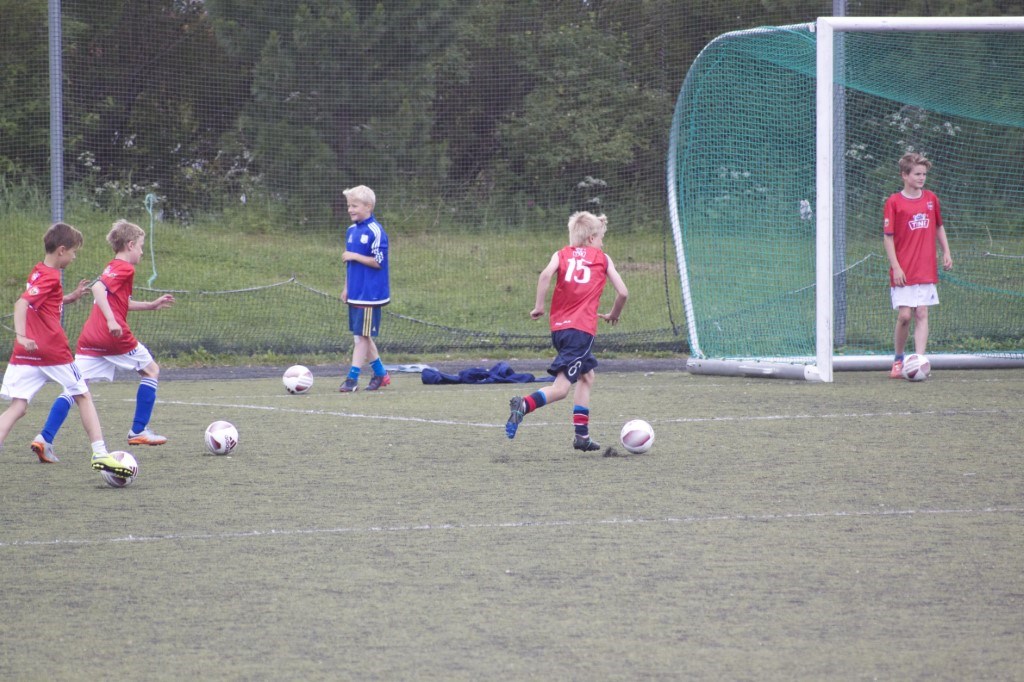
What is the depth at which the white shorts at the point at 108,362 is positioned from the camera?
300 inches

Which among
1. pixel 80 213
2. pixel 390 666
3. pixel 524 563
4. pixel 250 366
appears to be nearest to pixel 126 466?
pixel 524 563

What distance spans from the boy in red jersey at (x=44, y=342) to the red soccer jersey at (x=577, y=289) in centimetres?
258

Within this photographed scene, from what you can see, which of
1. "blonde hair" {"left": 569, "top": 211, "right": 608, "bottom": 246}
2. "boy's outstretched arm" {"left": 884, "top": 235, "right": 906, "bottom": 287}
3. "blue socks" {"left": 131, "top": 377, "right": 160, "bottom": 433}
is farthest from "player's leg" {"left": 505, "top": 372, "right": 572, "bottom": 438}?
"boy's outstretched arm" {"left": 884, "top": 235, "right": 906, "bottom": 287}

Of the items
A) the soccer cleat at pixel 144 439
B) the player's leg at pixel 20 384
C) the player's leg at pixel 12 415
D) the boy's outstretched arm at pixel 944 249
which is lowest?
the soccer cleat at pixel 144 439

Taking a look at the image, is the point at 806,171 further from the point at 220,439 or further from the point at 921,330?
the point at 220,439

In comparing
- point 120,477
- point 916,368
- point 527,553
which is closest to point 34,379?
point 120,477

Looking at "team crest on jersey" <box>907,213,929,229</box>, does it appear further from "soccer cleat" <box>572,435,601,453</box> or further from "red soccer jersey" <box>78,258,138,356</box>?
"red soccer jersey" <box>78,258,138,356</box>

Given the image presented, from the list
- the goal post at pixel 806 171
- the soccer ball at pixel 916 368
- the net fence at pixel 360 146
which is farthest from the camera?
the net fence at pixel 360 146

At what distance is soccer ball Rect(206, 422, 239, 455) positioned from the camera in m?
7.23

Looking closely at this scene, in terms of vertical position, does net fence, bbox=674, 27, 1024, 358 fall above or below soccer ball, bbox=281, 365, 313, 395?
above

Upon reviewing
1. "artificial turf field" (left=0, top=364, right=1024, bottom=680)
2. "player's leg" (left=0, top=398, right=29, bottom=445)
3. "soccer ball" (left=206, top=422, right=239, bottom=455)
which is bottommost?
"artificial turf field" (left=0, top=364, right=1024, bottom=680)

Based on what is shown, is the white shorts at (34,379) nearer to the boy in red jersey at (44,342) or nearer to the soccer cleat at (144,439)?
the boy in red jersey at (44,342)

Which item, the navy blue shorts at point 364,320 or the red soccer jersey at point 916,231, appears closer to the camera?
the red soccer jersey at point 916,231

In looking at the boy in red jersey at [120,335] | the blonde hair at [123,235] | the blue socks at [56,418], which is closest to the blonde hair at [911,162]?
the boy in red jersey at [120,335]
